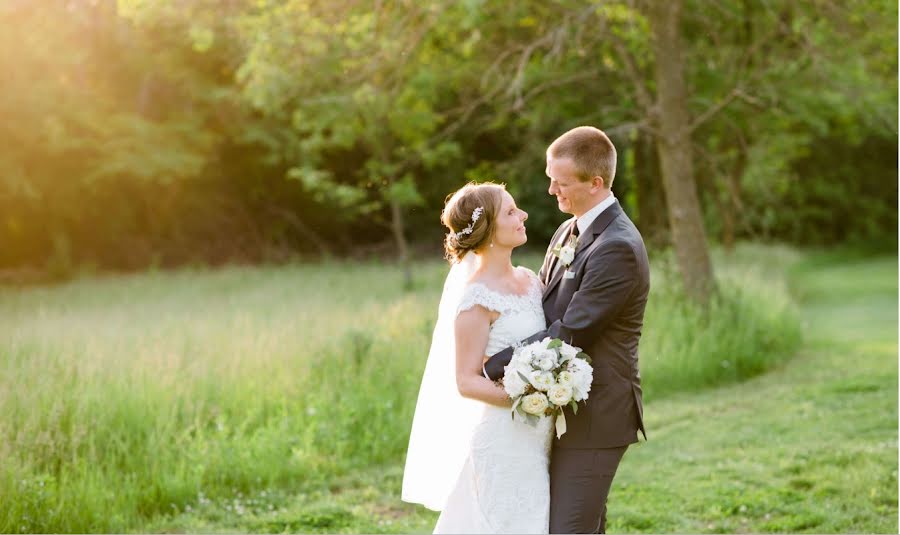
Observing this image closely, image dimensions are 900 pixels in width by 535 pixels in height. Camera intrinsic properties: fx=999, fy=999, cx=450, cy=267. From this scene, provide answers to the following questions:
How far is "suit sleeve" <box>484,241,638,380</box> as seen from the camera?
3766mm

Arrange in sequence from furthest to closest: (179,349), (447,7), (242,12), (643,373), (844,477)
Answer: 1. (242,12)
2. (447,7)
3. (643,373)
4. (179,349)
5. (844,477)

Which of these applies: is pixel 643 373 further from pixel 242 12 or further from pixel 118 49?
pixel 118 49

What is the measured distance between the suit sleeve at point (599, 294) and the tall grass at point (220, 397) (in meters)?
3.47

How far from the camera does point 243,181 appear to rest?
28.4 metres

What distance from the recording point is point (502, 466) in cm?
395

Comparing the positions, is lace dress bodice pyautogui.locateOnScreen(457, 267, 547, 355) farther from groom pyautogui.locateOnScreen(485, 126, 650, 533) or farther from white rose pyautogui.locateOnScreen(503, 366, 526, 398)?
white rose pyautogui.locateOnScreen(503, 366, 526, 398)

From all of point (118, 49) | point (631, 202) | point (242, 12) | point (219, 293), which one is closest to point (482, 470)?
point (242, 12)

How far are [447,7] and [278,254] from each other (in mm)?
15612

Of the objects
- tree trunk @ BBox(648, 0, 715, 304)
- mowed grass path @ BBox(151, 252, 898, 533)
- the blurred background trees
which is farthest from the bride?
tree trunk @ BBox(648, 0, 715, 304)

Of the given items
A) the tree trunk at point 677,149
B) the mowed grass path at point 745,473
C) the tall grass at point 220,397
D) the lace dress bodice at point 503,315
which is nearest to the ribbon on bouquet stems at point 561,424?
the lace dress bodice at point 503,315

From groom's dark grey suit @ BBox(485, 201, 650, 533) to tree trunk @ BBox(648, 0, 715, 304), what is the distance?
27.6ft

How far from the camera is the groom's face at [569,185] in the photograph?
159 inches

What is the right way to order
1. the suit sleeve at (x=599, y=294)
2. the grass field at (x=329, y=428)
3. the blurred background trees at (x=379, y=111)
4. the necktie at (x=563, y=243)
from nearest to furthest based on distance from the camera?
the suit sleeve at (x=599, y=294) → the necktie at (x=563, y=243) → the grass field at (x=329, y=428) → the blurred background trees at (x=379, y=111)

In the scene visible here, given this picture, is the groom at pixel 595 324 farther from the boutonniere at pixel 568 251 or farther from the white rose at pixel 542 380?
the white rose at pixel 542 380
